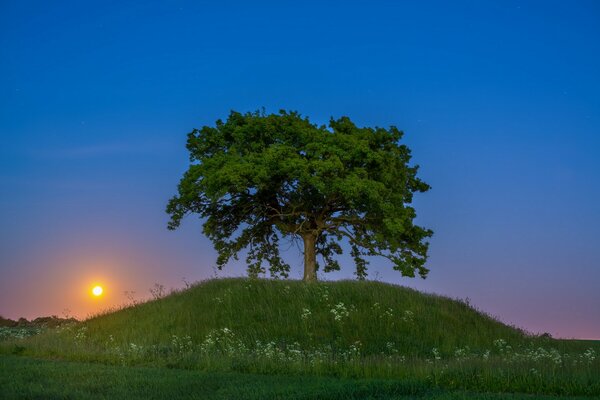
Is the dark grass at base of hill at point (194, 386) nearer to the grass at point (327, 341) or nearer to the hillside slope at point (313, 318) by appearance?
the grass at point (327, 341)

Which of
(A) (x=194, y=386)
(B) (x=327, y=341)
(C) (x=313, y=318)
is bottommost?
(A) (x=194, y=386)

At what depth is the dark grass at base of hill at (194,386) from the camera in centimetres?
1293

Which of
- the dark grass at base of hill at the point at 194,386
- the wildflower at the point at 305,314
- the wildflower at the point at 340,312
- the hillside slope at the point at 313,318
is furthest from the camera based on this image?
the wildflower at the point at 305,314

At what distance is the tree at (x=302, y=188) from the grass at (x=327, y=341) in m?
5.51

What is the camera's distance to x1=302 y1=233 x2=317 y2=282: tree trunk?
3738 centimetres

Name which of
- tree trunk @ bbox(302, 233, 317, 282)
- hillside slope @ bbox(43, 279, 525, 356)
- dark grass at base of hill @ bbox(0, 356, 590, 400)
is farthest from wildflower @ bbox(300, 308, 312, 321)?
tree trunk @ bbox(302, 233, 317, 282)

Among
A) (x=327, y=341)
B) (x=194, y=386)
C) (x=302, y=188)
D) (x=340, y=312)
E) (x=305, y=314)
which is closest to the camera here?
(x=194, y=386)

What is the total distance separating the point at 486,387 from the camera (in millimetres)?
14328

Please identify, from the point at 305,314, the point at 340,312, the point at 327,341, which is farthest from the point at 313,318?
the point at 327,341

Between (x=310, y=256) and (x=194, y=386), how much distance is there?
23.8 metres

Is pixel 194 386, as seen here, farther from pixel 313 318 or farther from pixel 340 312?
pixel 340 312

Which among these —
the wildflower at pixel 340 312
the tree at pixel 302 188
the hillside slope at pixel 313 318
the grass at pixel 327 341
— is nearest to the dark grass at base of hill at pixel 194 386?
the grass at pixel 327 341

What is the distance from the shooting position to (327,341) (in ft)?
79.5

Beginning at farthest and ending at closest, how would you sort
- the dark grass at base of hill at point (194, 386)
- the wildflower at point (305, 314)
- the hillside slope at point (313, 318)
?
the wildflower at point (305, 314)
the hillside slope at point (313, 318)
the dark grass at base of hill at point (194, 386)
